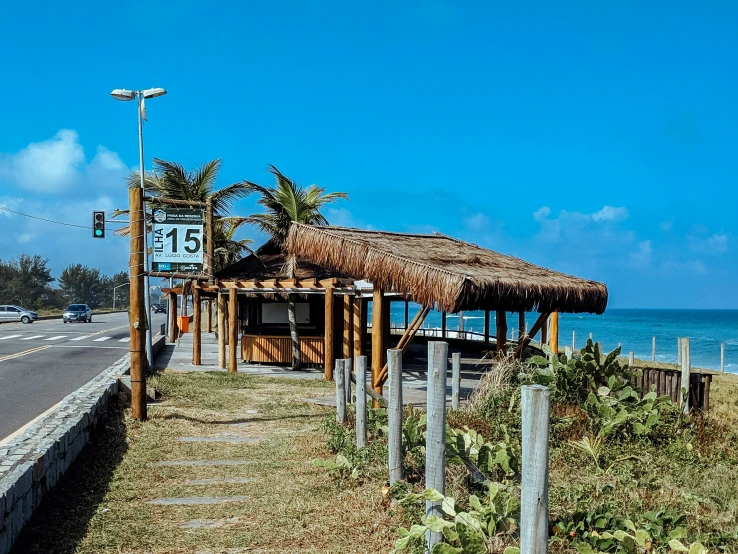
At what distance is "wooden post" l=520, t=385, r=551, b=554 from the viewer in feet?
12.7

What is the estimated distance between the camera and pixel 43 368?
63.8ft

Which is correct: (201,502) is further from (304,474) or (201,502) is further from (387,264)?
(387,264)

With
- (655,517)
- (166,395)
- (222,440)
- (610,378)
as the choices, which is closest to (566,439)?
(610,378)

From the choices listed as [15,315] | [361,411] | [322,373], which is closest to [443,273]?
[361,411]

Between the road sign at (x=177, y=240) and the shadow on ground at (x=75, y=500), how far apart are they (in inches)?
116

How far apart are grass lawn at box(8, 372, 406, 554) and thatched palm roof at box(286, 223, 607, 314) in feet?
9.09

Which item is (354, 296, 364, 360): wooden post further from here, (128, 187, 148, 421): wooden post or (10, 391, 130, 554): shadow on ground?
(10, 391, 130, 554): shadow on ground

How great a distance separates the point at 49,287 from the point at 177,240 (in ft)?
301

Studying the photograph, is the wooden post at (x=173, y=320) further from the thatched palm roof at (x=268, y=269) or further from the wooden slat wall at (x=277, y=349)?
the wooden slat wall at (x=277, y=349)

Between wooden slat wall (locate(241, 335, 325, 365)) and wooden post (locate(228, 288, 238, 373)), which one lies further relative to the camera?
wooden slat wall (locate(241, 335, 325, 365))

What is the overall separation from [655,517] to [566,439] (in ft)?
12.9

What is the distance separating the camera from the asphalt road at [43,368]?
1269 centimetres

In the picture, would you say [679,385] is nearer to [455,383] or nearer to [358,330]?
[455,383]

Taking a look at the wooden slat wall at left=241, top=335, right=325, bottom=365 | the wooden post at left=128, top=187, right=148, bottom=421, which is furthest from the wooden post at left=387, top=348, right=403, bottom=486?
the wooden slat wall at left=241, top=335, right=325, bottom=365
